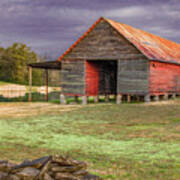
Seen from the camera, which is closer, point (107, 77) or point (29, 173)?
point (29, 173)

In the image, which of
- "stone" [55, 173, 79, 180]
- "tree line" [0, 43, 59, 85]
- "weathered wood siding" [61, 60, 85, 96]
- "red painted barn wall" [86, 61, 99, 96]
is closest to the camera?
"stone" [55, 173, 79, 180]

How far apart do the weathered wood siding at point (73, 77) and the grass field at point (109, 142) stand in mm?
9111

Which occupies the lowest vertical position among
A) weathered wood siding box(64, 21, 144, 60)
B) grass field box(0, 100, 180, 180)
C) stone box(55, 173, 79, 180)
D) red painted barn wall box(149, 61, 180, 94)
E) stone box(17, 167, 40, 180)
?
grass field box(0, 100, 180, 180)

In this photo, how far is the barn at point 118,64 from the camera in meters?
23.8

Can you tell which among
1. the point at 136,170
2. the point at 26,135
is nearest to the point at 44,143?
the point at 26,135

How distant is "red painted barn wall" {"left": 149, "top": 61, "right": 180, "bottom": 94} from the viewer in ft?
79.3

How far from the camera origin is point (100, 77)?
27594mm

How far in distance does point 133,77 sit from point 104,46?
11.8 ft

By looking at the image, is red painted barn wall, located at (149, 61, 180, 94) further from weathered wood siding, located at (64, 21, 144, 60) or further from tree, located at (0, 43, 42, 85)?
tree, located at (0, 43, 42, 85)

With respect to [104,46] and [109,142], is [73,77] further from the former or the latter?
[109,142]

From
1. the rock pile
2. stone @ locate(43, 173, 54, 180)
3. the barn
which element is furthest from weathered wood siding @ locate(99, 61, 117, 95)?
stone @ locate(43, 173, 54, 180)

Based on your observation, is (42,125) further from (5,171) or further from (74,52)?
(74,52)

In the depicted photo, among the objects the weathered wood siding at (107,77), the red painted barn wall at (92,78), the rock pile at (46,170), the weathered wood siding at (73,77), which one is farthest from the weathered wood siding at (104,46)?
the rock pile at (46,170)

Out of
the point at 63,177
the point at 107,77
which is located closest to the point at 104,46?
the point at 107,77
